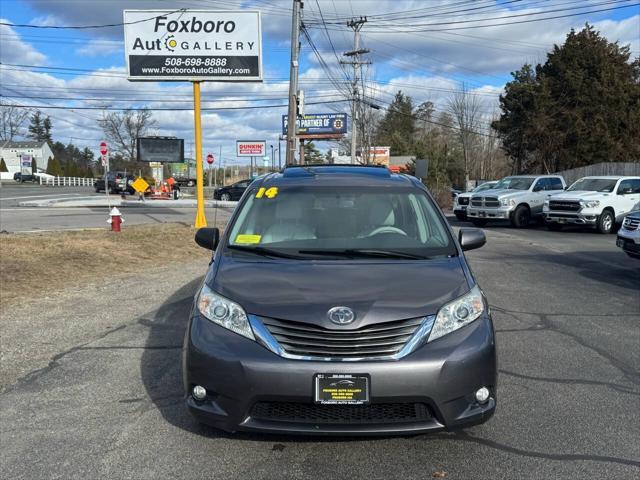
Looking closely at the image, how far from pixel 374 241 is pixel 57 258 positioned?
7.88 meters

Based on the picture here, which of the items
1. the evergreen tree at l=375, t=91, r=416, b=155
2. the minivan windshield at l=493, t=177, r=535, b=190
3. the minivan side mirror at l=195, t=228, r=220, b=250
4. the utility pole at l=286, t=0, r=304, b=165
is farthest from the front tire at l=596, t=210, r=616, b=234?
the evergreen tree at l=375, t=91, r=416, b=155

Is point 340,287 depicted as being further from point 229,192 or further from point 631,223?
point 229,192

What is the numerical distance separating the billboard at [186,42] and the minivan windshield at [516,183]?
1148 centimetres

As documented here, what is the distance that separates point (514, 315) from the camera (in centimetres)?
720

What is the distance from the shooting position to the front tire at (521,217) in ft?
71.2

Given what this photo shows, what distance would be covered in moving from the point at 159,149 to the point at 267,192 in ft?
117

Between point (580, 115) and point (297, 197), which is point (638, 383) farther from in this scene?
point (580, 115)

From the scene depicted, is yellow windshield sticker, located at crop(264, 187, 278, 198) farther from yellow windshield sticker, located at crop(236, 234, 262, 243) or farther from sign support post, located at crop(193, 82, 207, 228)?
sign support post, located at crop(193, 82, 207, 228)

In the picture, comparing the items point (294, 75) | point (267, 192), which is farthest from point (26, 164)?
point (267, 192)

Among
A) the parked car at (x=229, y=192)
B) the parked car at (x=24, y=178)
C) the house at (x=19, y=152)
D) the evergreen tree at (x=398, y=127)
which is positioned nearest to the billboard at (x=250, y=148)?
the parked car at (x=229, y=192)

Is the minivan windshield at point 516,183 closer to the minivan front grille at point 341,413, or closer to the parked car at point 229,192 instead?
the parked car at point 229,192

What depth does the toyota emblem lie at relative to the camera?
10.5ft

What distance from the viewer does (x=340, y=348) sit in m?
3.19

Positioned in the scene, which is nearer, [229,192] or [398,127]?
[229,192]
